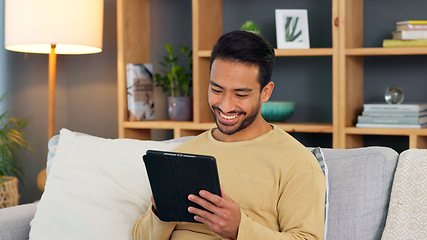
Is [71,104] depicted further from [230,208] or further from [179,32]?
[230,208]

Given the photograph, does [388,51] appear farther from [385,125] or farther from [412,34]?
[385,125]

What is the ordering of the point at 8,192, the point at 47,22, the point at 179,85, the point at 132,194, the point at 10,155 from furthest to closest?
1. the point at 179,85
2. the point at 10,155
3. the point at 8,192
4. the point at 47,22
5. the point at 132,194

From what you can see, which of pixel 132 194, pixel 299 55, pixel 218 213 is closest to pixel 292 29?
pixel 299 55

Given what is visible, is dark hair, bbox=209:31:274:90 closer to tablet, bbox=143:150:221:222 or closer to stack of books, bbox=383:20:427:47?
tablet, bbox=143:150:221:222

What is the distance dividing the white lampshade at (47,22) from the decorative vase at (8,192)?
0.64 m

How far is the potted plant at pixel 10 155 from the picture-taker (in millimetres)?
2721

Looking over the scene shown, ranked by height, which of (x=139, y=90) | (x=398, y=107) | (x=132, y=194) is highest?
(x=139, y=90)

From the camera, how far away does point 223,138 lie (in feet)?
4.73

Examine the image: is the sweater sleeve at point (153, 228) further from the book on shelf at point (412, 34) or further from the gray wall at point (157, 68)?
the gray wall at point (157, 68)

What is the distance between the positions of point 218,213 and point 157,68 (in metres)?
2.26

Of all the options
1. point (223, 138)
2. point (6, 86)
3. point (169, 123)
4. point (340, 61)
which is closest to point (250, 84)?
point (223, 138)

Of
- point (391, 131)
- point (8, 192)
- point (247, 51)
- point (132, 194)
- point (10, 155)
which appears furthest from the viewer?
point (10, 155)

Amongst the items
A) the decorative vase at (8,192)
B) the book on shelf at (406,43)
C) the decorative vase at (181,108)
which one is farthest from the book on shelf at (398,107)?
the decorative vase at (8,192)

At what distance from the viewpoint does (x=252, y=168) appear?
1341mm
